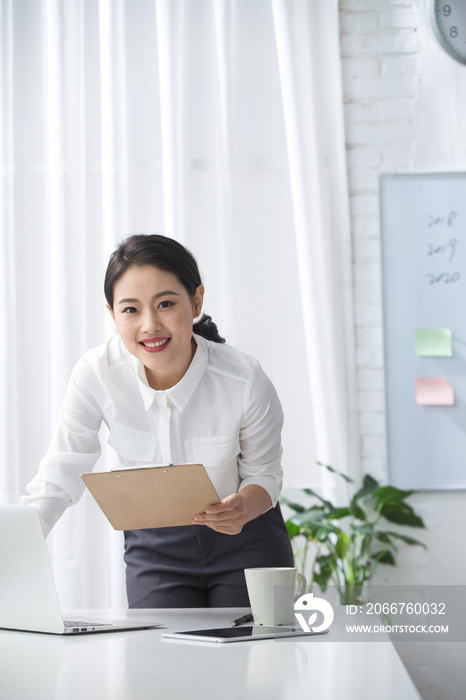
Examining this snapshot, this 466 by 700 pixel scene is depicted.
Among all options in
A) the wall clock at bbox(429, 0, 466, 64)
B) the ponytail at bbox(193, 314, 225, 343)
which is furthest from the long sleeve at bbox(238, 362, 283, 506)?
the wall clock at bbox(429, 0, 466, 64)

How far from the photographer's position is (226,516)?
1.11m

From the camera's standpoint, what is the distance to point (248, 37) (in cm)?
232

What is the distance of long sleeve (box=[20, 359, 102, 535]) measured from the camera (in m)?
1.23

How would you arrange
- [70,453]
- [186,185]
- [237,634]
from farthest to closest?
[186,185] → [70,453] → [237,634]

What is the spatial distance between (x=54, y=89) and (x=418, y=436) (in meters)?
1.74

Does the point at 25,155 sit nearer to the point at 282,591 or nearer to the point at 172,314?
the point at 172,314

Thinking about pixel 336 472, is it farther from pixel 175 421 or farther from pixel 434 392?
pixel 175 421

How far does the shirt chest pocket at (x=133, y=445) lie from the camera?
4.63 ft

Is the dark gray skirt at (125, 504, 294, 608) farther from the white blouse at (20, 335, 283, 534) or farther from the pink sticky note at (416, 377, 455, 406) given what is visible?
the pink sticky note at (416, 377, 455, 406)

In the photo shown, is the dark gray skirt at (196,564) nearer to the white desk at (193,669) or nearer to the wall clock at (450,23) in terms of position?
the white desk at (193,669)

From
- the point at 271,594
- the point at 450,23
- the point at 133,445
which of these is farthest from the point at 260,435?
the point at 450,23

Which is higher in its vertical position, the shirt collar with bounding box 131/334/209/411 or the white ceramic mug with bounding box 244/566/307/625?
the shirt collar with bounding box 131/334/209/411

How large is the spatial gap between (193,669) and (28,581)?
1.13 feet

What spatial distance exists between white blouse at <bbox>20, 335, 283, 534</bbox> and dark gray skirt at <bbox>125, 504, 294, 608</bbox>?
108mm
